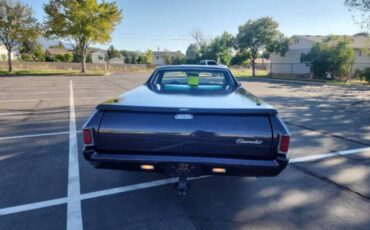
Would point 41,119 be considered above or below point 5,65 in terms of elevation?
below

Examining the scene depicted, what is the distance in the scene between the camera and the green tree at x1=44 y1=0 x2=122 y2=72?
32.7 metres

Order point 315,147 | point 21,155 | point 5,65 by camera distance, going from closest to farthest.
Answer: point 21,155 → point 315,147 → point 5,65

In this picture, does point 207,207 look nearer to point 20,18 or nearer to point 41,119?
point 41,119

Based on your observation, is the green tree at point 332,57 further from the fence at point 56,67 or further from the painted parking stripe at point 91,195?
the fence at point 56,67

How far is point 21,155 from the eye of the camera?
4.58 metres

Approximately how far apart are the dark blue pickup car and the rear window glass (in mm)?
2313

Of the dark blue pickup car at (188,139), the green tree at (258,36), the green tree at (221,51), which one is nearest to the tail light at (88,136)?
the dark blue pickup car at (188,139)

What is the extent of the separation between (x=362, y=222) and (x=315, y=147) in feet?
8.63

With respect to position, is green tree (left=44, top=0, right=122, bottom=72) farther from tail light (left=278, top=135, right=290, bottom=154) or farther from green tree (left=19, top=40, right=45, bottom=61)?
tail light (left=278, top=135, right=290, bottom=154)

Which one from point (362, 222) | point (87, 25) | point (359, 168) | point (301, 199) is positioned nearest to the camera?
point (362, 222)

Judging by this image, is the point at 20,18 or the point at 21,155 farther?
the point at 20,18

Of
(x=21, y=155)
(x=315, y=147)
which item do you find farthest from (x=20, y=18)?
(x=315, y=147)

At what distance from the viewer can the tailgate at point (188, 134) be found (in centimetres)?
259

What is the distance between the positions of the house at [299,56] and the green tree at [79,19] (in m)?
24.4
